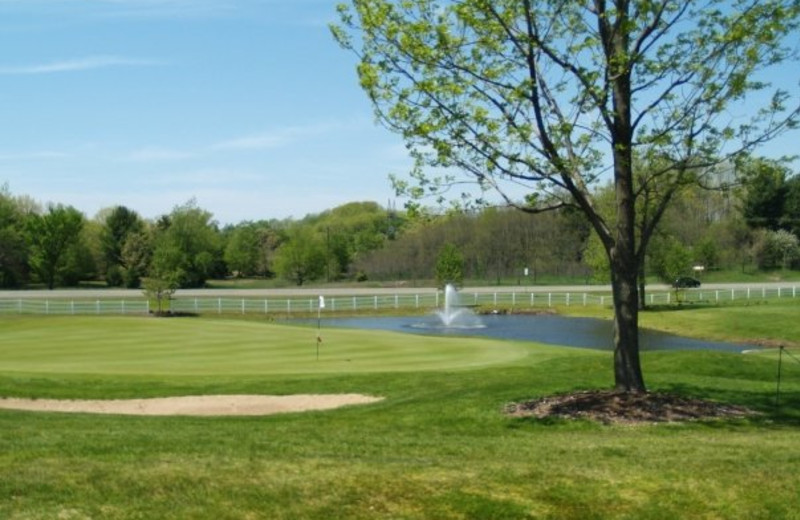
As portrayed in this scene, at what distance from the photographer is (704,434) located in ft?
41.6

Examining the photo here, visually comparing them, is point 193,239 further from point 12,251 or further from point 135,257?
point 12,251

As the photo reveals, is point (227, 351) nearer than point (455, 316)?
Yes

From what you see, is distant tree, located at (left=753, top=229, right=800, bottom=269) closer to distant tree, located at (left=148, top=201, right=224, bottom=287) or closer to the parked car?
the parked car

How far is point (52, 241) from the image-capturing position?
9762cm

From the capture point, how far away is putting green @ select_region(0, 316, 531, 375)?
23.5m

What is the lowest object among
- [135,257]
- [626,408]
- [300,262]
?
[626,408]

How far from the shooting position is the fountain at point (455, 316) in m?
54.4

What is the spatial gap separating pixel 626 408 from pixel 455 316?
4368 cm

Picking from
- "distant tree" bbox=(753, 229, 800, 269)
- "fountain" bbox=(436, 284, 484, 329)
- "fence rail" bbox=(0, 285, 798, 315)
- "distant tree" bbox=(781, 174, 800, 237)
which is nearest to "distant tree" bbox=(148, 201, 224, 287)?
"fence rail" bbox=(0, 285, 798, 315)

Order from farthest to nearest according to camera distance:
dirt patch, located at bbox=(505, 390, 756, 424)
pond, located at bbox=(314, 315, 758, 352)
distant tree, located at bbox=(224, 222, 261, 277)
A: distant tree, located at bbox=(224, 222, 261, 277) → pond, located at bbox=(314, 315, 758, 352) → dirt patch, located at bbox=(505, 390, 756, 424)

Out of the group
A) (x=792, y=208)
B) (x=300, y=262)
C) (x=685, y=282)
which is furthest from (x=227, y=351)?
(x=792, y=208)

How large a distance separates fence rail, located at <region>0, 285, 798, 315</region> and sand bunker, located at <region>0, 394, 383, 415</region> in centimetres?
4170

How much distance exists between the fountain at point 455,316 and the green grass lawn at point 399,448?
2903cm

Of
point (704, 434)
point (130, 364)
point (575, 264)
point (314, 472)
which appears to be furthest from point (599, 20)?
point (575, 264)
